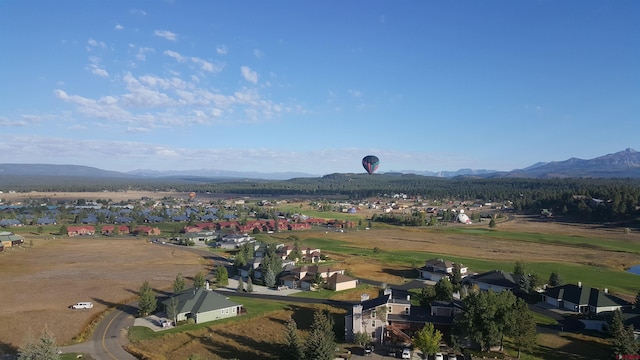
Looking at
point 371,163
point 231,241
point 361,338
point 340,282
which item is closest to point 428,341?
point 361,338

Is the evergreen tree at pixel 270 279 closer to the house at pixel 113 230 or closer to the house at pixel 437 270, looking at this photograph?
the house at pixel 437 270

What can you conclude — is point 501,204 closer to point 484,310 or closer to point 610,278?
point 610,278

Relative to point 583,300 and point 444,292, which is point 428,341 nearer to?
point 444,292

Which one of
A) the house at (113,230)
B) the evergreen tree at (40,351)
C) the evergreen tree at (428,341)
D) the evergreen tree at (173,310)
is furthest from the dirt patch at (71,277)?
the evergreen tree at (428,341)

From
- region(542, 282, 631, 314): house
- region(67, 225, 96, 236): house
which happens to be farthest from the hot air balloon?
region(542, 282, 631, 314): house

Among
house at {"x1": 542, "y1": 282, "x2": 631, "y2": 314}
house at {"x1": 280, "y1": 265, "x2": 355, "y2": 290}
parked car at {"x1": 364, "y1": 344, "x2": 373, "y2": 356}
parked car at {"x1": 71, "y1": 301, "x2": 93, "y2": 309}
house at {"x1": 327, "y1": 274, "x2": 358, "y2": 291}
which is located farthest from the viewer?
house at {"x1": 280, "y1": 265, "x2": 355, "y2": 290}

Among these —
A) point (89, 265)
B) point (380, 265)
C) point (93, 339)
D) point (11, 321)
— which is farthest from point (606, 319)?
point (89, 265)

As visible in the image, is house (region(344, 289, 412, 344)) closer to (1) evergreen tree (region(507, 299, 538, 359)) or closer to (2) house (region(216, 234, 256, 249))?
(1) evergreen tree (region(507, 299, 538, 359))
